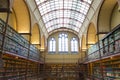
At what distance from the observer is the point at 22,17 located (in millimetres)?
15414

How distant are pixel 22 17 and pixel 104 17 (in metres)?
7.95

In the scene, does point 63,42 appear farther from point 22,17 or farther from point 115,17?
point 115,17

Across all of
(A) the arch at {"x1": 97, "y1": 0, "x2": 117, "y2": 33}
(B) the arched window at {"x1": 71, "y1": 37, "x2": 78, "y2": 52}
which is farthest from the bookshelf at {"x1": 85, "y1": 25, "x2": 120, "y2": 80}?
(B) the arched window at {"x1": 71, "y1": 37, "x2": 78, "y2": 52}

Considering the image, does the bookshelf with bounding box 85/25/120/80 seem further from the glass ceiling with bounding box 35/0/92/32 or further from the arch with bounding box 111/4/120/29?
the glass ceiling with bounding box 35/0/92/32

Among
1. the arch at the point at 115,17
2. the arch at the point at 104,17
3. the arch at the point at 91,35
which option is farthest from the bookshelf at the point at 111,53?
the arch at the point at 91,35

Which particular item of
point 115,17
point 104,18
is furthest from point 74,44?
point 115,17

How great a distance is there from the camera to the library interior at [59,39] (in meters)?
11.2

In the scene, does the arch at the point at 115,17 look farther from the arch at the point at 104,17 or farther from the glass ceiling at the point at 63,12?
the glass ceiling at the point at 63,12

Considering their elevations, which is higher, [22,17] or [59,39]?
[59,39]

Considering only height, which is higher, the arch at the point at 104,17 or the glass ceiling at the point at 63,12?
the glass ceiling at the point at 63,12

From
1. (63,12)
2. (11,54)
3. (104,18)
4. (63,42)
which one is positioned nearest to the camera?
(11,54)

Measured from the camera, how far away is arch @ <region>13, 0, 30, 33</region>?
14.5 m

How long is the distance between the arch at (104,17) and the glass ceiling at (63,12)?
451cm

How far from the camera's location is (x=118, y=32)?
1018 cm
